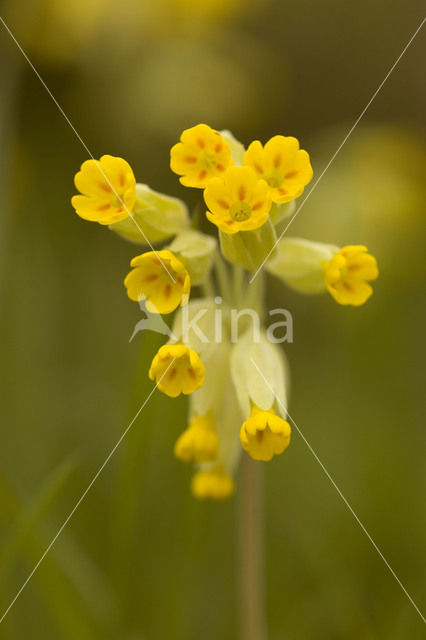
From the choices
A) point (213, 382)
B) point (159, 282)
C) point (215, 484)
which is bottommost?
point (215, 484)

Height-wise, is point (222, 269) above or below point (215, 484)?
above

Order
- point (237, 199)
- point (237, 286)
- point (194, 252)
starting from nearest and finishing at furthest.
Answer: point (237, 199), point (194, 252), point (237, 286)

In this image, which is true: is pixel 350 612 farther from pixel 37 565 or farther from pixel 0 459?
pixel 0 459

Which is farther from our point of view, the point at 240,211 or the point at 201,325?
the point at 201,325

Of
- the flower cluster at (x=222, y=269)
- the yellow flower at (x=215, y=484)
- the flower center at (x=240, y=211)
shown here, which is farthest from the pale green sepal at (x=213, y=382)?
the flower center at (x=240, y=211)

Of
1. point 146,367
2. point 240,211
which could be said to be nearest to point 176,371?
point 146,367

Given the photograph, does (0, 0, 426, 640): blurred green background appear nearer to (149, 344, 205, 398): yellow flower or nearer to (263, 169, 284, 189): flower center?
(149, 344, 205, 398): yellow flower

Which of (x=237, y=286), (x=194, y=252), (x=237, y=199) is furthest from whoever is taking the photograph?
(x=237, y=286)

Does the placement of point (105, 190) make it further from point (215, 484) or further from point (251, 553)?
point (251, 553)

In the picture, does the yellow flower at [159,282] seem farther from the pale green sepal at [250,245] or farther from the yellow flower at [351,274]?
the yellow flower at [351,274]
